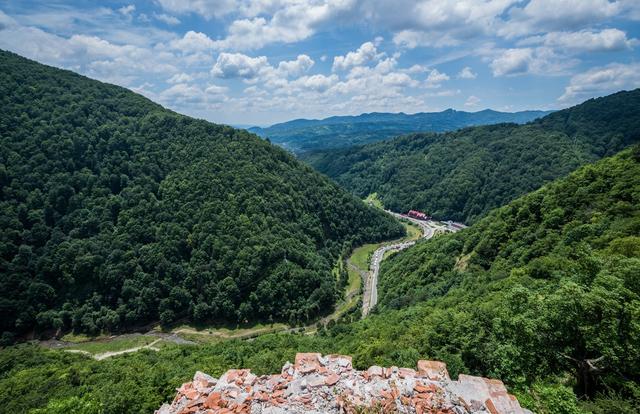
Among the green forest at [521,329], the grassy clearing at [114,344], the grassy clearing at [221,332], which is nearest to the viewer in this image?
the green forest at [521,329]

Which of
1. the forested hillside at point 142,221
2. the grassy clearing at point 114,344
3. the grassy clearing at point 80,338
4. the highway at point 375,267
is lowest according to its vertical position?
→ the grassy clearing at point 80,338

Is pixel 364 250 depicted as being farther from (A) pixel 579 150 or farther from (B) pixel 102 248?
(A) pixel 579 150

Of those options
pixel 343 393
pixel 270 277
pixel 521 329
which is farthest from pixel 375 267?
pixel 343 393

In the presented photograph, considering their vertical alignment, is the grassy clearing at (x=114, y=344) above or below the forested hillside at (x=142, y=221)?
below

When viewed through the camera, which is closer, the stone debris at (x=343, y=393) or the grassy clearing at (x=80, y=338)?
the stone debris at (x=343, y=393)

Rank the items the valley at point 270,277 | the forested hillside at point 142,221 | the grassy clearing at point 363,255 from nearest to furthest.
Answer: the valley at point 270,277
the forested hillside at point 142,221
the grassy clearing at point 363,255

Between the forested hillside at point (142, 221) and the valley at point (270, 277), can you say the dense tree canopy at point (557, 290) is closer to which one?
the valley at point (270, 277)

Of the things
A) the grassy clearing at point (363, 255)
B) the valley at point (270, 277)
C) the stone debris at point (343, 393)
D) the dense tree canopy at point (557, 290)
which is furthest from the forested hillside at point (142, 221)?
the stone debris at point (343, 393)

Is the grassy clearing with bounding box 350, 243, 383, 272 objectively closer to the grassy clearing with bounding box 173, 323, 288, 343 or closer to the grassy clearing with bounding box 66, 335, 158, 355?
the grassy clearing with bounding box 173, 323, 288, 343

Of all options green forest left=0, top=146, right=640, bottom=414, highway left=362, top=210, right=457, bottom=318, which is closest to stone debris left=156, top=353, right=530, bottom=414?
green forest left=0, top=146, right=640, bottom=414
